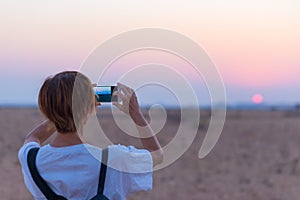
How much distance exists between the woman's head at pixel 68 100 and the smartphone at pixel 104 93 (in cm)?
14

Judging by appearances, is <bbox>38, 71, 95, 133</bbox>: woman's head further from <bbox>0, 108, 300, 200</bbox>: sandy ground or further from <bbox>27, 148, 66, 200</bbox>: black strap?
<bbox>0, 108, 300, 200</bbox>: sandy ground

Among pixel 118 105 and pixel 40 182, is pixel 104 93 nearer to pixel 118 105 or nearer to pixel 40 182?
pixel 118 105

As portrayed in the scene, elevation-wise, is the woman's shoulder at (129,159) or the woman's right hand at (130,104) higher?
the woman's right hand at (130,104)

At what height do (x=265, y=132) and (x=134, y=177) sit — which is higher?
(x=134, y=177)

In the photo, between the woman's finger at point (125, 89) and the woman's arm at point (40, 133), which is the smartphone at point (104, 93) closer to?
the woman's finger at point (125, 89)

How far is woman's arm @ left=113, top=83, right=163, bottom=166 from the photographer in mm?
2639

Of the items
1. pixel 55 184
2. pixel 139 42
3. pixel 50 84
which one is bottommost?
pixel 55 184

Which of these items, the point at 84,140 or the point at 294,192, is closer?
the point at 84,140

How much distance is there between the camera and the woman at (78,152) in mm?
2564

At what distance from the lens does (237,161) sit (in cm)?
2039

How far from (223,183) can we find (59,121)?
42.9 ft

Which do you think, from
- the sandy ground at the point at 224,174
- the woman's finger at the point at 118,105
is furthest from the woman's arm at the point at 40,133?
the sandy ground at the point at 224,174

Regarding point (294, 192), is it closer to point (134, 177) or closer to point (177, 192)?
point (177, 192)

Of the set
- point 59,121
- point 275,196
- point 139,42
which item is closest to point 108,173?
point 59,121
